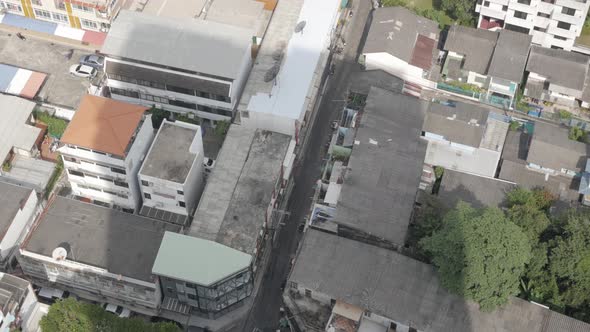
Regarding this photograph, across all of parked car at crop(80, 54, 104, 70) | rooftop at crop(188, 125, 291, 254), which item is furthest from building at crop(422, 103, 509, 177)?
parked car at crop(80, 54, 104, 70)

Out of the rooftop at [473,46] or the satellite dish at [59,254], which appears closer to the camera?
the satellite dish at [59,254]

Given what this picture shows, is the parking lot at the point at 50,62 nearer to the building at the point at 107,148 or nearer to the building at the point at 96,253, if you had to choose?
the building at the point at 107,148

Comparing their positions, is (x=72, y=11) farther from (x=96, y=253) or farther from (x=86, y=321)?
(x=86, y=321)

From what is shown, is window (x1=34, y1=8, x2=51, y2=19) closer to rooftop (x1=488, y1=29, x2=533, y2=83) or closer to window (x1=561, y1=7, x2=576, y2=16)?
rooftop (x1=488, y1=29, x2=533, y2=83)

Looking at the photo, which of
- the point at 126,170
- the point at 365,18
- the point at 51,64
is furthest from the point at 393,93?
the point at 51,64

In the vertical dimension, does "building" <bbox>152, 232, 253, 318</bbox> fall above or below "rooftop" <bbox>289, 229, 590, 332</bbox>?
below

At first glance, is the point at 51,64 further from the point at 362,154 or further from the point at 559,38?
the point at 559,38

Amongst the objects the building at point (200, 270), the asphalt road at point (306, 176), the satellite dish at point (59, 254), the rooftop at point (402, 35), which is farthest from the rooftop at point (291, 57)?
the satellite dish at point (59, 254)
